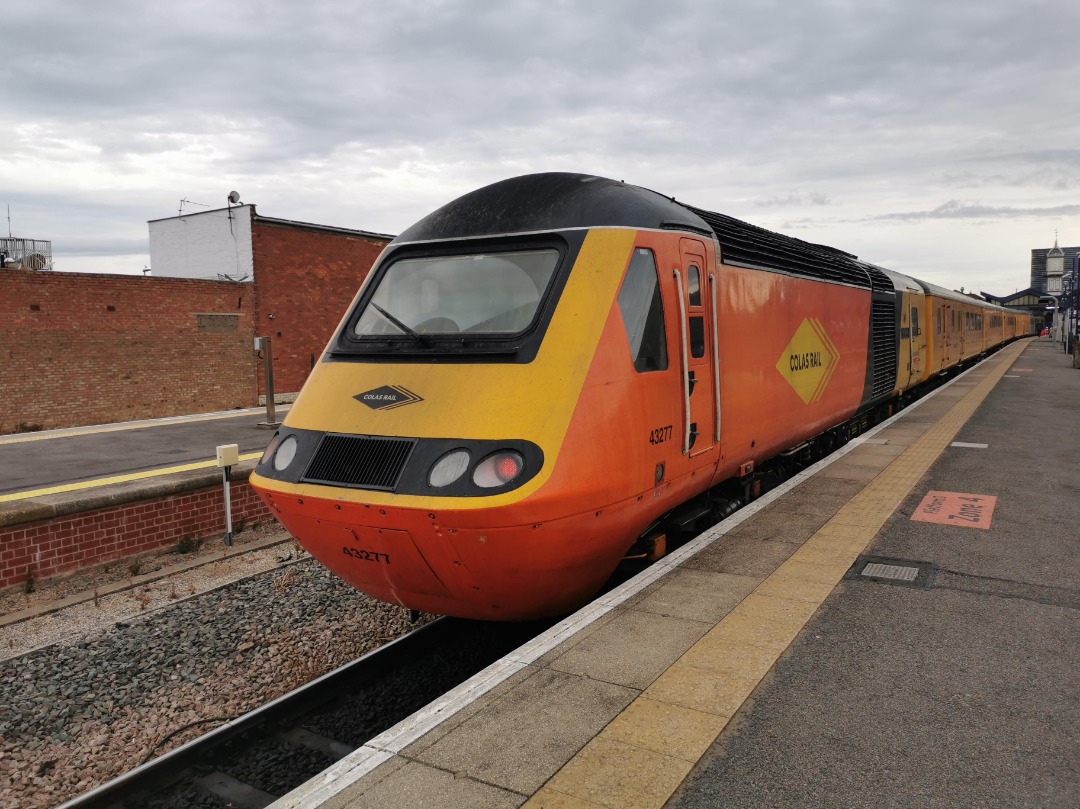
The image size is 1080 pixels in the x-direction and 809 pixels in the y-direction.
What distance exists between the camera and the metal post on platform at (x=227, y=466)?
9664mm

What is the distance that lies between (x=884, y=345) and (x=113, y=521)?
1207cm

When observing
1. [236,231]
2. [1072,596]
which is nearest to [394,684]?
[1072,596]

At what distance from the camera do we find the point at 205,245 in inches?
979

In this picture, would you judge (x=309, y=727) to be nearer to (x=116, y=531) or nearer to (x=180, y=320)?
(x=116, y=531)

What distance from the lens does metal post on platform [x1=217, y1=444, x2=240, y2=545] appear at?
9.66m

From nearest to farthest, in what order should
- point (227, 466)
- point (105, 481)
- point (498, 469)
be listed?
point (498, 469), point (227, 466), point (105, 481)

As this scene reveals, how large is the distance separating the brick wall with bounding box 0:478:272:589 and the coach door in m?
6.87

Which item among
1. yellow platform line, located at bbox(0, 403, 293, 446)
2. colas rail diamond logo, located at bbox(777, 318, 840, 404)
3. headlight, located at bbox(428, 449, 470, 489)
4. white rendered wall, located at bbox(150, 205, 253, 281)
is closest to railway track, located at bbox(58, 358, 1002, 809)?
headlight, located at bbox(428, 449, 470, 489)

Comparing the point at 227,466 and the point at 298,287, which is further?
the point at 298,287

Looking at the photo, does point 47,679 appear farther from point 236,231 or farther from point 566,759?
point 236,231

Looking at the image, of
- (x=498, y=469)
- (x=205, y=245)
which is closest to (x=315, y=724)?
(x=498, y=469)

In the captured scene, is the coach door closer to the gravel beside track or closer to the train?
the train

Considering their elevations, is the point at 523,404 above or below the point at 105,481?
above

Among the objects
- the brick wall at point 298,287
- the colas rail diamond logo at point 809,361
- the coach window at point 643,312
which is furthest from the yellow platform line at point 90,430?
the coach window at point 643,312
